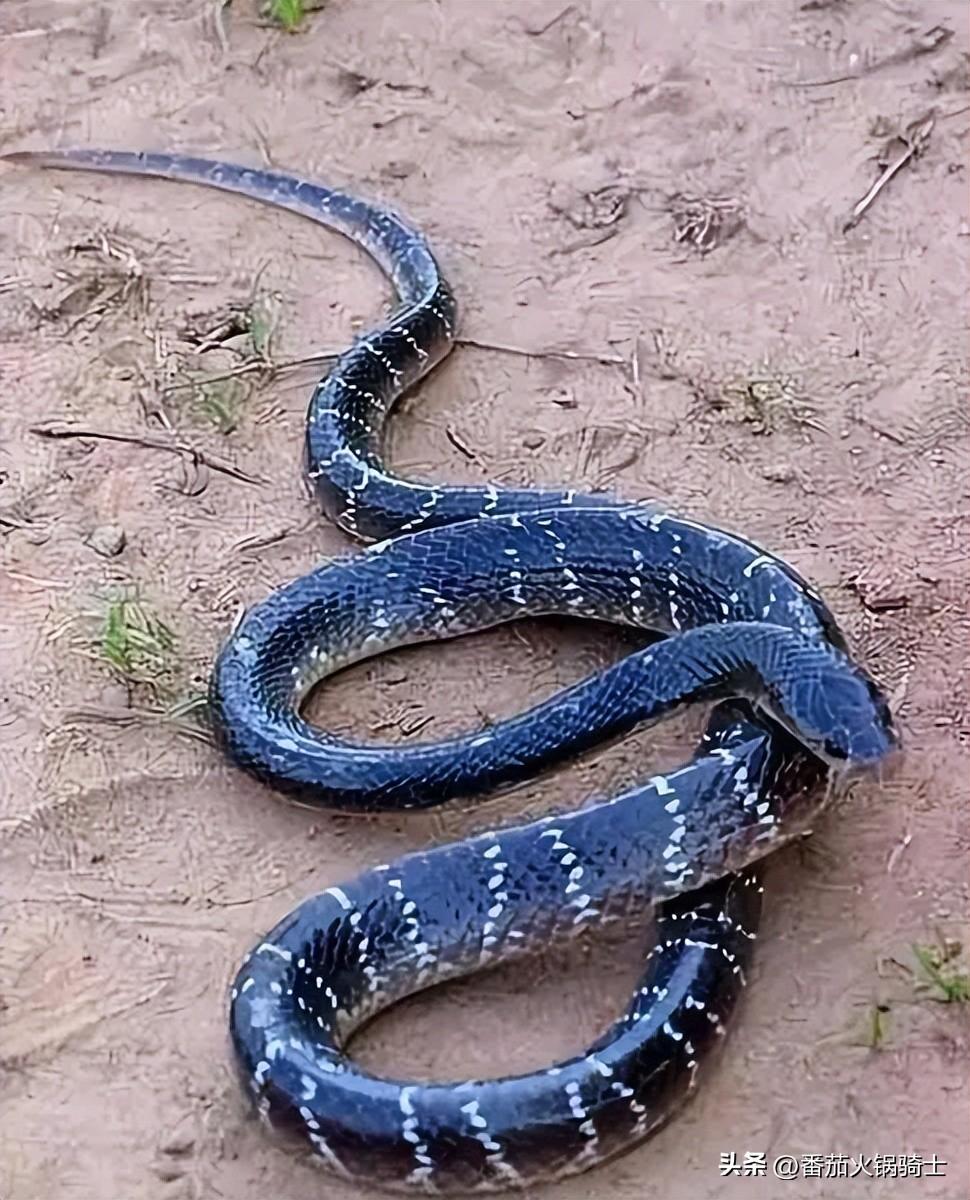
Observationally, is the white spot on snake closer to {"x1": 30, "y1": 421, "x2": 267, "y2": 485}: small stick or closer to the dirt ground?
A: the dirt ground

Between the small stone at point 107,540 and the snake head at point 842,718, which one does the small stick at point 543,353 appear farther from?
the snake head at point 842,718

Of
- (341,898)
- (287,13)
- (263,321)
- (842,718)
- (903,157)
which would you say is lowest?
(341,898)

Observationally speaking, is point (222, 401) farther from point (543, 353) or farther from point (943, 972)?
point (943, 972)

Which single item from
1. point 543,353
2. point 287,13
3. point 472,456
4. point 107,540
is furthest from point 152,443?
point 287,13

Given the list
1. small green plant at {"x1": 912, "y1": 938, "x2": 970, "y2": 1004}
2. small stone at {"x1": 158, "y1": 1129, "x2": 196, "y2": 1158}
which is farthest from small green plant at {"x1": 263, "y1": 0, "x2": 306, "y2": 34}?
small stone at {"x1": 158, "y1": 1129, "x2": 196, "y2": 1158}

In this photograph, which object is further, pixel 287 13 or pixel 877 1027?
pixel 287 13
